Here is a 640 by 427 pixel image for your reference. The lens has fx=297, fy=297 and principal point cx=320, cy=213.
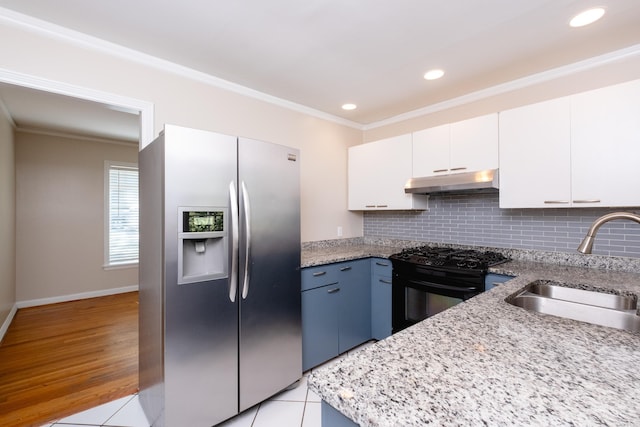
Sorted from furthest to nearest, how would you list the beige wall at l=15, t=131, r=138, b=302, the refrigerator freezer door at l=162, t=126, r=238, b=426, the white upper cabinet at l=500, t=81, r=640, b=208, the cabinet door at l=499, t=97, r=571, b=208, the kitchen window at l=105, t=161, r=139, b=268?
the kitchen window at l=105, t=161, r=139, b=268 → the beige wall at l=15, t=131, r=138, b=302 → the cabinet door at l=499, t=97, r=571, b=208 → the white upper cabinet at l=500, t=81, r=640, b=208 → the refrigerator freezer door at l=162, t=126, r=238, b=426

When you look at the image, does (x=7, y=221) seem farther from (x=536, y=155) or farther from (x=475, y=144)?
(x=536, y=155)

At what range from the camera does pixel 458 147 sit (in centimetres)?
258

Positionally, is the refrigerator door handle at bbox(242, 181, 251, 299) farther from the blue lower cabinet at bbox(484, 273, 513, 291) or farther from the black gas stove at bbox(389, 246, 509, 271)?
the blue lower cabinet at bbox(484, 273, 513, 291)

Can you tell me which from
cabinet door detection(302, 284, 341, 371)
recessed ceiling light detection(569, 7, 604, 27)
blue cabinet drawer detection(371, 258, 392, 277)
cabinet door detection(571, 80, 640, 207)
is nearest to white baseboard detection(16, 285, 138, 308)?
cabinet door detection(302, 284, 341, 371)

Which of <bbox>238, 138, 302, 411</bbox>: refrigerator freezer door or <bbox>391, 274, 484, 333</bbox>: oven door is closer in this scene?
<bbox>238, 138, 302, 411</bbox>: refrigerator freezer door

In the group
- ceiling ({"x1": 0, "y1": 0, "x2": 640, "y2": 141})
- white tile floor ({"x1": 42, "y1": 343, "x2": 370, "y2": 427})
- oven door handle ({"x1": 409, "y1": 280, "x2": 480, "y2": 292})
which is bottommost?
white tile floor ({"x1": 42, "y1": 343, "x2": 370, "y2": 427})

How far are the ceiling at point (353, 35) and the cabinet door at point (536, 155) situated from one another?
16.2 inches

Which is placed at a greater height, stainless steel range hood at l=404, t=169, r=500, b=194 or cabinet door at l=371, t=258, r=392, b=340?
stainless steel range hood at l=404, t=169, r=500, b=194

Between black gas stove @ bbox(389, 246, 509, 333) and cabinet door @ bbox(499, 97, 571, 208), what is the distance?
1.84 feet

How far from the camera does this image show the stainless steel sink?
1298mm

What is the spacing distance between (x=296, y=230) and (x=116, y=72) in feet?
5.36

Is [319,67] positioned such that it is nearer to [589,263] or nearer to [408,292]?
[408,292]

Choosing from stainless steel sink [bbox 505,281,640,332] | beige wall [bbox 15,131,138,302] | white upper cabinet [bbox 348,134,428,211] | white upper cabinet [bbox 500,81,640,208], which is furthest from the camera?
beige wall [bbox 15,131,138,302]

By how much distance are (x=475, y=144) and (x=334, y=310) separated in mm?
1839
